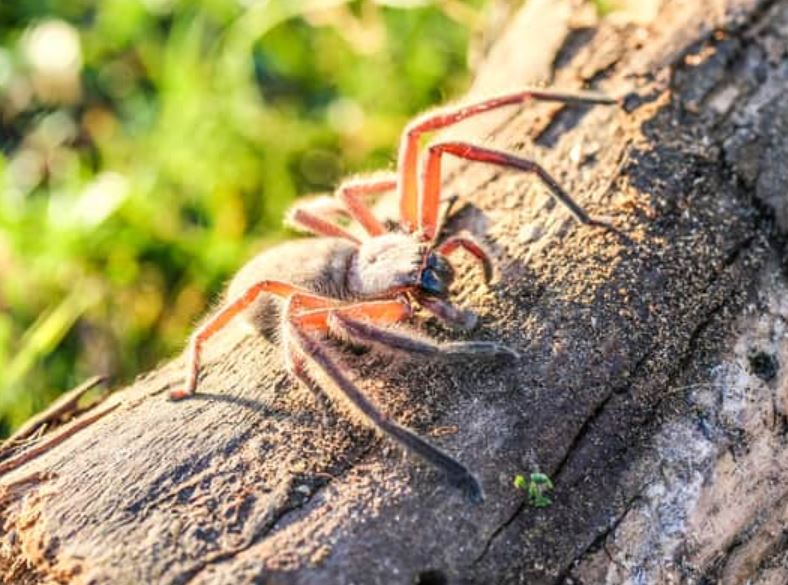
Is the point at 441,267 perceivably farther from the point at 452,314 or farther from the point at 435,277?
the point at 452,314

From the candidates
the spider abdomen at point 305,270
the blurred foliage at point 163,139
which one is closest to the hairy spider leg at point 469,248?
the spider abdomen at point 305,270

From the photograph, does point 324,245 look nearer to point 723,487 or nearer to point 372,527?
point 372,527

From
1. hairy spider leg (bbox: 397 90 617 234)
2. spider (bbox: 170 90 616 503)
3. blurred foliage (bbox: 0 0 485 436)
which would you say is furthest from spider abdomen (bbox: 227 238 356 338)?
blurred foliage (bbox: 0 0 485 436)

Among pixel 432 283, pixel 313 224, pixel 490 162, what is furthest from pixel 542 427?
pixel 313 224

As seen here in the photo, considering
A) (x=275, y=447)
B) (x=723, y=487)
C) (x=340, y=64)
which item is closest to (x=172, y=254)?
(x=340, y=64)

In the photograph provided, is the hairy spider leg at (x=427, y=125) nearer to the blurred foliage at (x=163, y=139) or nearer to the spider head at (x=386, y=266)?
the spider head at (x=386, y=266)

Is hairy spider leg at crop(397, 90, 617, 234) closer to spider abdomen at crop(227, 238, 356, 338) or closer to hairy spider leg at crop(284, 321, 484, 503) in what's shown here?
spider abdomen at crop(227, 238, 356, 338)

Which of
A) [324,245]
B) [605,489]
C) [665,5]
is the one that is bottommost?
[605,489]
